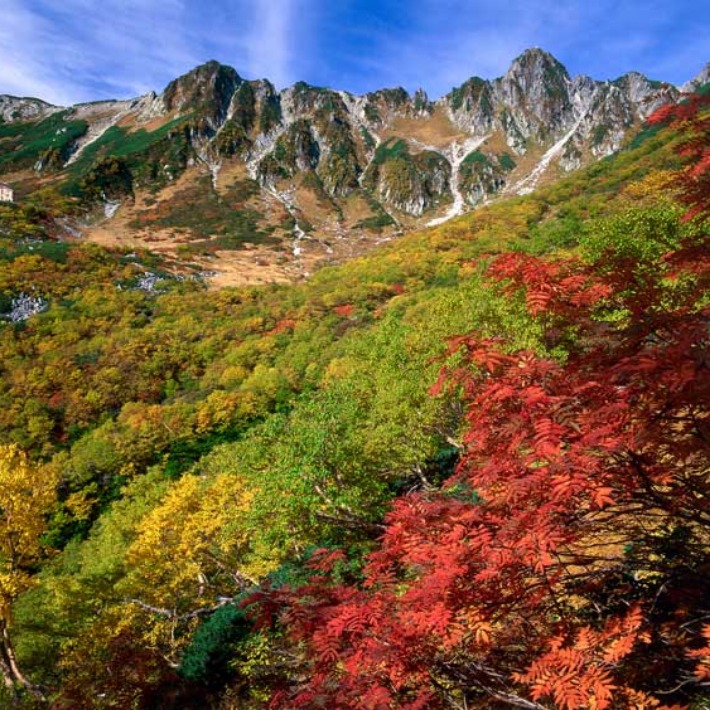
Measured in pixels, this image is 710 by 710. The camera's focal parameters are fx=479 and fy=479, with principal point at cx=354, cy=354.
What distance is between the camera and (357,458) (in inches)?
556

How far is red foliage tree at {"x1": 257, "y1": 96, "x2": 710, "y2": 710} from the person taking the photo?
2.96 metres

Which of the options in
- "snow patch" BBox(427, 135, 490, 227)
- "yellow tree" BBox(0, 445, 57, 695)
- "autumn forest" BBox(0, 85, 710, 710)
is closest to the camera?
"autumn forest" BBox(0, 85, 710, 710)

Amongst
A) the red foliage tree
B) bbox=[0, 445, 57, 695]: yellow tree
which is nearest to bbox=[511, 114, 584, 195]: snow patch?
bbox=[0, 445, 57, 695]: yellow tree

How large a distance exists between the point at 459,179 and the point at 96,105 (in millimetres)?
152626

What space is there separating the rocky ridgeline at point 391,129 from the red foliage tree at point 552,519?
14806cm

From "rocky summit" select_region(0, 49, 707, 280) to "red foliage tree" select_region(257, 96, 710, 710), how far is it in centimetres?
10089

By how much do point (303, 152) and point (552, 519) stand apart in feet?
567

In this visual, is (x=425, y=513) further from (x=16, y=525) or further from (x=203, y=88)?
(x=203, y=88)

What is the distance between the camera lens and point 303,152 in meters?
161

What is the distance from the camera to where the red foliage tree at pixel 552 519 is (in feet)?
9.71

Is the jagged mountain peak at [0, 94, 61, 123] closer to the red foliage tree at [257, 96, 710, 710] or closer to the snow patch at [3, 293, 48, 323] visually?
the snow patch at [3, 293, 48, 323]

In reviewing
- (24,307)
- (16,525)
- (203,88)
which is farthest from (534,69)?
(16,525)

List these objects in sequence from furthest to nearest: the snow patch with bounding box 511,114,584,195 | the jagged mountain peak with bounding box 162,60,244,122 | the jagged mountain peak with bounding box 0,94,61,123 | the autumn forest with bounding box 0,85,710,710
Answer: the jagged mountain peak with bounding box 0,94,61,123 → the jagged mountain peak with bounding box 162,60,244,122 → the snow patch with bounding box 511,114,584,195 → the autumn forest with bounding box 0,85,710,710

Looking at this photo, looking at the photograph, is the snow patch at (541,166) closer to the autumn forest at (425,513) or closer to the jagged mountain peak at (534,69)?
the jagged mountain peak at (534,69)
